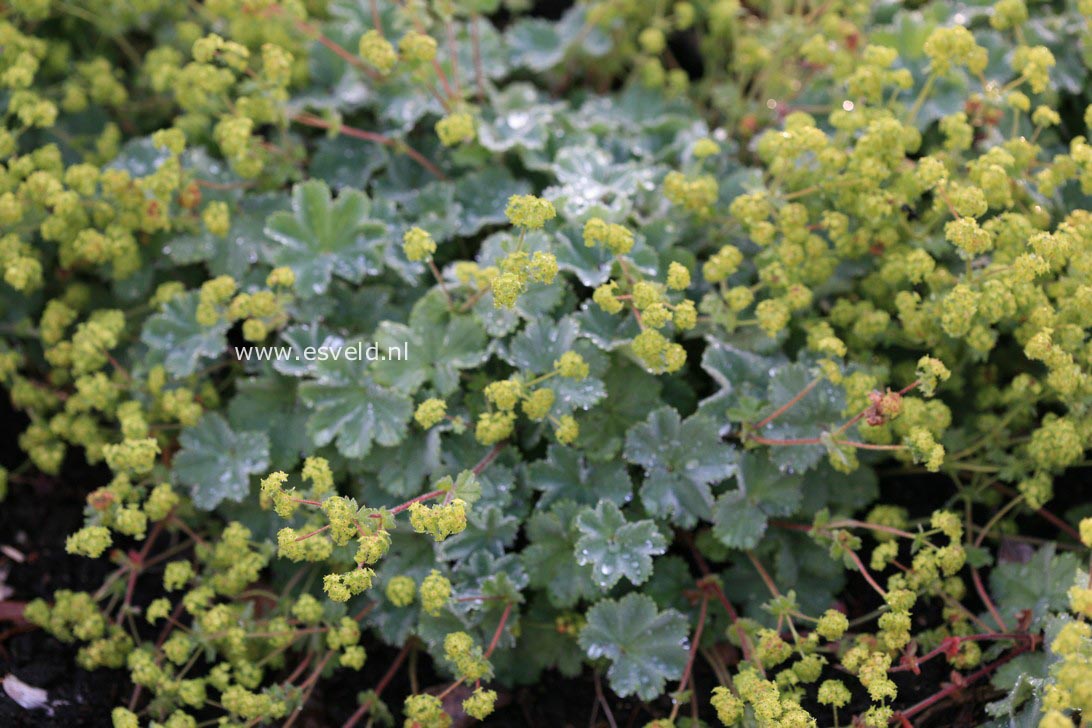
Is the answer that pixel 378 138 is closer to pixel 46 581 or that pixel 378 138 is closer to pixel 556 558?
pixel 556 558

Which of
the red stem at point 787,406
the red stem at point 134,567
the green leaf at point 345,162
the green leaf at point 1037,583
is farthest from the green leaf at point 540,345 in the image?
the green leaf at point 1037,583

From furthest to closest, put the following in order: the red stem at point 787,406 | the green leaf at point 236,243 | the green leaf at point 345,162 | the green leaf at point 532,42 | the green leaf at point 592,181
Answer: the green leaf at point 532,42, the green leaf at point 345,162, the green leaf at point 236,243, the green leaf at point 592,181, the red stem at point 787,406

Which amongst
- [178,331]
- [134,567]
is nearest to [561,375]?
[178,331]

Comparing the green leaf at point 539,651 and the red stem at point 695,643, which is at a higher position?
the red stem at point 695,643

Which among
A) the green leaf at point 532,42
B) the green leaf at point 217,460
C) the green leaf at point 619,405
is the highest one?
the green leaf at point 532,42

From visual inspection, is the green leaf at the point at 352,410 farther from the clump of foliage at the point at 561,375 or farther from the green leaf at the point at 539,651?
the green leaf at the point at 539,651

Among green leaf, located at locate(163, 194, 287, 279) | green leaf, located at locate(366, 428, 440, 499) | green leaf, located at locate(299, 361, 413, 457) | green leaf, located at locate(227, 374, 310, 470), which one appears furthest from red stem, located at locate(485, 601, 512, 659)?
green leaf, located at locate(163, 194, 287, 279)

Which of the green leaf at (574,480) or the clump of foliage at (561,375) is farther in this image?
the green leaf at (574,480)
